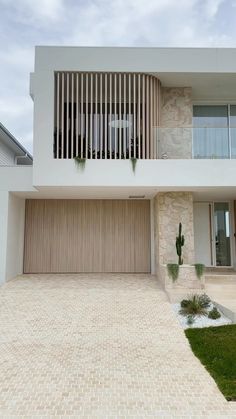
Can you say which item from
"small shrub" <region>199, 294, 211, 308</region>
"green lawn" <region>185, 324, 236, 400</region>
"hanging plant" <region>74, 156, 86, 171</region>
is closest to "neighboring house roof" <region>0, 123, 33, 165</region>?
"hanging plant" <region>74, 156, 86, 171</region>

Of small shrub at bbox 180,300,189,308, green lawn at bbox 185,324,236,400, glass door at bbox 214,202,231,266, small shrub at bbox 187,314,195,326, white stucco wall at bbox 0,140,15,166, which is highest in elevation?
white stucco wall at bbox 0,140,15,166

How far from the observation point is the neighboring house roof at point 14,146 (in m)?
15.6

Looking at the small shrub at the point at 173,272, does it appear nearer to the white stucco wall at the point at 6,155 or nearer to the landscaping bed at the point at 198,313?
the landscaping bed at the point at 198,313

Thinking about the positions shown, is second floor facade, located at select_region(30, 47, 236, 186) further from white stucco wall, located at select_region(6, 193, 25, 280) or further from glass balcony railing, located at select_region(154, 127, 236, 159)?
white stucco wall, located at select_region(6, 193, 25, 280)

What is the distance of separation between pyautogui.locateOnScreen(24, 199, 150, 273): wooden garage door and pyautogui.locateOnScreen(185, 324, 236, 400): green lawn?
23.3ft

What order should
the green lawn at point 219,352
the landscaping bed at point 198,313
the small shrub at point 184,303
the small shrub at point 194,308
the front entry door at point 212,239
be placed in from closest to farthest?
the green lawn at point 219,352, the landscaping bed at point 198,313, the small shrub at point 194,308, the small shrub at point 184,303, the front entry door at point 212,239

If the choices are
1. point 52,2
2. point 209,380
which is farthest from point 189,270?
point 52,2

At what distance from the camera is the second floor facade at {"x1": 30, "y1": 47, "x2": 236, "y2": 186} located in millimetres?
10852

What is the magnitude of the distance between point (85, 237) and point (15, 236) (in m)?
3.16

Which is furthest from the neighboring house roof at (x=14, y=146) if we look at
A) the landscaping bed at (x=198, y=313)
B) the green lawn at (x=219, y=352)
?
the green lawn at (x=219, y=352)

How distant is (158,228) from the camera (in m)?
12.3

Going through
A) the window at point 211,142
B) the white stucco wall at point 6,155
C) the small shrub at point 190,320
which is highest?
the white stucco wall at point 6,155

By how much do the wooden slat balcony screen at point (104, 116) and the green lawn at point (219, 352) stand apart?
6.56m

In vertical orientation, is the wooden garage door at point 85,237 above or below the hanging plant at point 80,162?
below
